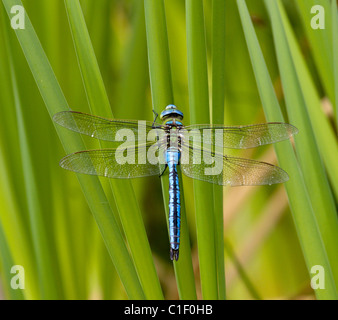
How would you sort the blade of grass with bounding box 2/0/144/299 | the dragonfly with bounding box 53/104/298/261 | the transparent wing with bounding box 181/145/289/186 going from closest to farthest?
the blade of grass with bounding box 2/0/144/299
the dragonfly with bounding box 53/104/298/261
the transparent wing with bounding box 181/145/289/186

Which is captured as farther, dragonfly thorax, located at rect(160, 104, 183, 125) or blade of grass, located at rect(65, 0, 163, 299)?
dragonfly thorax, located at rect(160, 104, 183, 125)

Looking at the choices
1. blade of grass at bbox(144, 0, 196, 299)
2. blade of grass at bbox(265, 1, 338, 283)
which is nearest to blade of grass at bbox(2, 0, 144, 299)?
blade of grass at bbox(144, 0, 196, 299)

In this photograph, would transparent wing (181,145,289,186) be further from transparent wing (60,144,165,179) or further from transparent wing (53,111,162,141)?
transparent wing (53,111,162,141)

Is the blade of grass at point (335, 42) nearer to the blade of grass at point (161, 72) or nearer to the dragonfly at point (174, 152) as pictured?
the dragonfly at point (174, 152)

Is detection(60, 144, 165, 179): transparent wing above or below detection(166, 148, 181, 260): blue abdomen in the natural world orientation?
above

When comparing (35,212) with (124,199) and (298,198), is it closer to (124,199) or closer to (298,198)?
(124,199)

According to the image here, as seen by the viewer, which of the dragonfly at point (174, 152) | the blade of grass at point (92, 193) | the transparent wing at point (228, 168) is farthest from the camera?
the transparent wing at point (228, 168)

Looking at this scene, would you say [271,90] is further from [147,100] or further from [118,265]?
[118,265]

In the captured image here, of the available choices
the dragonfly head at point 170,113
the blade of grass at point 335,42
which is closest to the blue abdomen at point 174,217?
the dragonfly head at point 170,113
